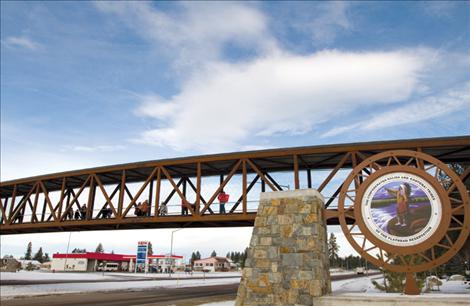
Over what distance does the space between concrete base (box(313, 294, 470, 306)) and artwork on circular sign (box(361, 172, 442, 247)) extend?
2.12 meters

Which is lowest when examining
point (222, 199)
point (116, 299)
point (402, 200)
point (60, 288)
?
point (60, 288)

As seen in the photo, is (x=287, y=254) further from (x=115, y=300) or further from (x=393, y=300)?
(x=115, y=300)

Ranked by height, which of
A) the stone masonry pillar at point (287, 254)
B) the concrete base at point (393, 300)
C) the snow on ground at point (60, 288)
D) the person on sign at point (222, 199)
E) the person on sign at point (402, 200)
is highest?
the person on sign at point (222, 199)

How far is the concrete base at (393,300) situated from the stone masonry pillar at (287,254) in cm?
93

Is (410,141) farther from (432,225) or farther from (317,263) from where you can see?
(317,263)

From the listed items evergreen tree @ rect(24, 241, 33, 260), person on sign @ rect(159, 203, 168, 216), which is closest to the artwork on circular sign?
person on sign @ rect(159, 203, 168, 216)

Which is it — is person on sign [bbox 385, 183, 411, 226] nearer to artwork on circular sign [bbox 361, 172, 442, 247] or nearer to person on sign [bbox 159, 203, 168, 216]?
artwork on circular sign [bbox 361, 172, 442, 247]

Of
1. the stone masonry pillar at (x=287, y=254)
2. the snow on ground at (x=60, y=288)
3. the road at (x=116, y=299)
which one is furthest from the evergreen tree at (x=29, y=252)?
the stone masonry pillar at (x=287, y=254)

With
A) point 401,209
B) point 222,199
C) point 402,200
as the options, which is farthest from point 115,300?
point 402,200

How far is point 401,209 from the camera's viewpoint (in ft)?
50.6

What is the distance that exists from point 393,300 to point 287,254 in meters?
4.58

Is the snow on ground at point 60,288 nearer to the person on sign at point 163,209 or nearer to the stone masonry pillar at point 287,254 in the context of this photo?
the person on sign at point 163,209

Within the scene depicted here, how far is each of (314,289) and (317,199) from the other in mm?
3976

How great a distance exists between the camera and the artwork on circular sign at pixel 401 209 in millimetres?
15000
